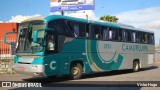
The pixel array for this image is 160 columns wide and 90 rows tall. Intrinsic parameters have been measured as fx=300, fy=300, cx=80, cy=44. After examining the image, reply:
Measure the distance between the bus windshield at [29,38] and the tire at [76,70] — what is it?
9.21 ft

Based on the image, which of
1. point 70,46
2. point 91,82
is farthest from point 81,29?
point 91,82

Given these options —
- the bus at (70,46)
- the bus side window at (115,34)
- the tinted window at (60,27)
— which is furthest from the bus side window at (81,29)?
the bus side window at (115,34)

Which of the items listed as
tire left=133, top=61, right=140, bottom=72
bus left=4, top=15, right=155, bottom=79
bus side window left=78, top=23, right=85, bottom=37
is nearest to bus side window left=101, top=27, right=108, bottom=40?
bus left=4, top=15, right=155, bottom=79

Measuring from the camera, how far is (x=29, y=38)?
48.4ft

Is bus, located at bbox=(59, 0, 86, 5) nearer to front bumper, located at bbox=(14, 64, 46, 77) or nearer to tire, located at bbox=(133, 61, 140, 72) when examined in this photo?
tire, located at bbox=(133, 61, 140, 72)

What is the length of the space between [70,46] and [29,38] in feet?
7.79

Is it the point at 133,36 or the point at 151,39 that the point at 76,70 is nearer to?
the point at 133,36

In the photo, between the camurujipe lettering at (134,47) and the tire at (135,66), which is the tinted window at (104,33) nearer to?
the camurujipe lettering at (134,47)

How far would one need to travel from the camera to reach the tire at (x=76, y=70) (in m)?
16.3

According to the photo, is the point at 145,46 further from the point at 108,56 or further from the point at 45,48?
the point at 45,48

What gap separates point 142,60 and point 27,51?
12.0m

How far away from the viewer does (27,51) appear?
48.2ft

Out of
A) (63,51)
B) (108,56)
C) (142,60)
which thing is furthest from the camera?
(142,60)

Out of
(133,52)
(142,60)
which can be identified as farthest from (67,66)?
(142,60)
